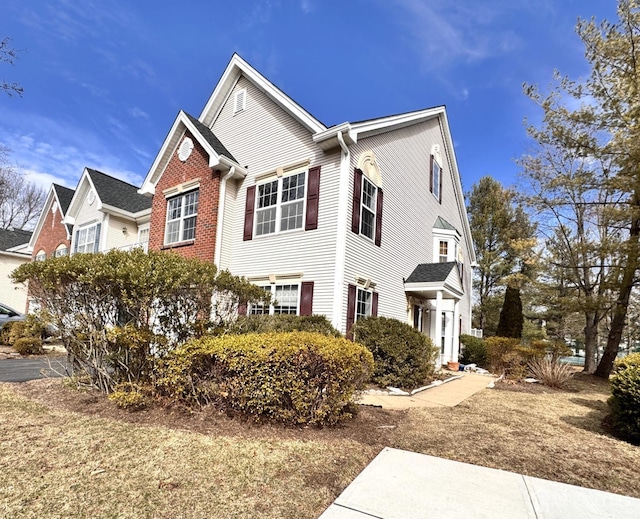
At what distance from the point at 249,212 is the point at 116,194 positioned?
10274 millimetres

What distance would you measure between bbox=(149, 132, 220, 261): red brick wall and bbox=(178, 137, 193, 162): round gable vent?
146mm

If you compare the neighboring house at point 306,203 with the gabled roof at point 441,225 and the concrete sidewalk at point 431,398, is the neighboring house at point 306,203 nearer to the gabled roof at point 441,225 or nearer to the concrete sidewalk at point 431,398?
the gabled roof at point 441,225

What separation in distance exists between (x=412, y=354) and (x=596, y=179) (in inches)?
410

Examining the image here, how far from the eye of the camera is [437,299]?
42.5 ft

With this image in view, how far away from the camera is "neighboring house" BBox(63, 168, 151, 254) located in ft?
57.2

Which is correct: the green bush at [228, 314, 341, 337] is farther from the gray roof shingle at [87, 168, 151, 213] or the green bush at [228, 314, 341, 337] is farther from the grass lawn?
the gray roof shingle at [87, 168, 151, 213]

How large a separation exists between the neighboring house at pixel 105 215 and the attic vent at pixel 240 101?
23.1 feet

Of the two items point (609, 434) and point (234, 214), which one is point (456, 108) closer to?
point (234, 214)

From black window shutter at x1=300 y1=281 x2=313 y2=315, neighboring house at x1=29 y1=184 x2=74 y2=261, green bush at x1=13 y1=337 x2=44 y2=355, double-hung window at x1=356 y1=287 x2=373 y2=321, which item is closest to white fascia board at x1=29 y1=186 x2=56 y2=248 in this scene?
neighboring house at x1=29 y1=184 x2=74 y2=261

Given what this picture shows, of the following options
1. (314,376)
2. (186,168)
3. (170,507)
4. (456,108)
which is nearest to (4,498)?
(170,507)

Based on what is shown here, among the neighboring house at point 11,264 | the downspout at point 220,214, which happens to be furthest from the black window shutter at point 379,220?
the neighboring house at point 11,264

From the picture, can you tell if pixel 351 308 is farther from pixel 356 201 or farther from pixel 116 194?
pixel 116 194

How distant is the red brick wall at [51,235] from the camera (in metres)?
21.1

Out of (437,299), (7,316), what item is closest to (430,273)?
(437,299)
